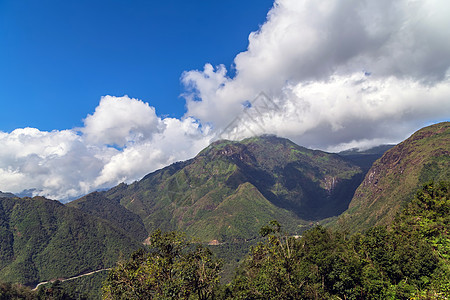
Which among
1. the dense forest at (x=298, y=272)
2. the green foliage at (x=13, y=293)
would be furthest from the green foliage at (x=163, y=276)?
the green foliage at (x=13, y=293)

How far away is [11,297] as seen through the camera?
123 metres

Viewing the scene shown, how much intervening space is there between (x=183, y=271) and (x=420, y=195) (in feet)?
451

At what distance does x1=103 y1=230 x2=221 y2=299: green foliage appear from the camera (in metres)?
32.4

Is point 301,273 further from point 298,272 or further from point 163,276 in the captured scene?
point 163,276

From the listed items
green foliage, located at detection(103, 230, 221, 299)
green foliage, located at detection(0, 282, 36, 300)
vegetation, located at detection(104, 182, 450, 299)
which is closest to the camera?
green foliage, located at detection(103, 230, 221, 299)

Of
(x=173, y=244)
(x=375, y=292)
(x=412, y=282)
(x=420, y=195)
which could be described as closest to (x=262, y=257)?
(x=375, y=292)

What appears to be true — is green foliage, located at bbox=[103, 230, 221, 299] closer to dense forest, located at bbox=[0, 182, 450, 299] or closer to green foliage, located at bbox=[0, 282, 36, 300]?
dense forest, located at bbox=[0, 182, 450, 299]

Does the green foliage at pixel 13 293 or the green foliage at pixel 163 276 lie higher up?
the green foliage at pixel 163 276

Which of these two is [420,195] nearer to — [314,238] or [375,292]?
[314,238]

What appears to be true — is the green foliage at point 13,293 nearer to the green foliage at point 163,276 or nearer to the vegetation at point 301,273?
the vegetation at point 301,273

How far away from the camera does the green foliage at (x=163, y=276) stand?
3238 cm

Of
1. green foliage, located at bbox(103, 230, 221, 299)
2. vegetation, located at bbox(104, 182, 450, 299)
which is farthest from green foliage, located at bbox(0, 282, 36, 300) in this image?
green foliage, located at bbox(103, 230, 221, 299)

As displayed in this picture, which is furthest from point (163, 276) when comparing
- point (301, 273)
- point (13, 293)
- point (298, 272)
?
point (13, 293)

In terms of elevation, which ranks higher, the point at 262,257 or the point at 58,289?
the point at 262,257
